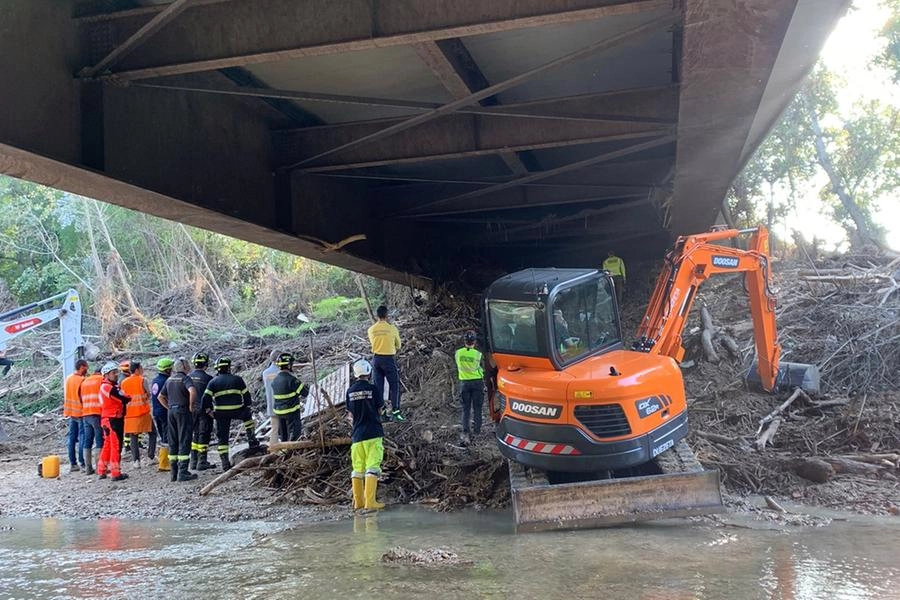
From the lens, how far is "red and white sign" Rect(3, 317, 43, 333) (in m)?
14.7

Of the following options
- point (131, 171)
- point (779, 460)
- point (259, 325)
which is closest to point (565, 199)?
point (779, 460)

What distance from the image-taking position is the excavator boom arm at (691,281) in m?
8.91

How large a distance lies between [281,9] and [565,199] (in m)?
6.54

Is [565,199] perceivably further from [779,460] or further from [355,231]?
[779,460]

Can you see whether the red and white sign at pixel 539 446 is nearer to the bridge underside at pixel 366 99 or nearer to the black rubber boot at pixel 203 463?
the bridge underside at pixel 366 99

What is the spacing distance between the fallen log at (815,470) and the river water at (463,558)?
1.13 m

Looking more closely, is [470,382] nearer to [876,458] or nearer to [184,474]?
[184,474]

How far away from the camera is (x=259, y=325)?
73.5ft

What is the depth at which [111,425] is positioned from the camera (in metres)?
11.3

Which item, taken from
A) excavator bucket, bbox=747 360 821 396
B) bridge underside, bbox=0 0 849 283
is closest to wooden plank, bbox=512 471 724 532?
bridge underside, bbox=0 0 849 283

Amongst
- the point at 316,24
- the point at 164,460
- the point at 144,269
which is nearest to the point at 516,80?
the point at 316,24

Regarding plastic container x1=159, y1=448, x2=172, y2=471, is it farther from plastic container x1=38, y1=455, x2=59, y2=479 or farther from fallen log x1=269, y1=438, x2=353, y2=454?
fallen log x1=269, y1=438, x2=353, y2=454

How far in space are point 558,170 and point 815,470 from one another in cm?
487

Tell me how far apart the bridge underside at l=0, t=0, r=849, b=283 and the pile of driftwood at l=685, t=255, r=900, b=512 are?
278 centimetres
